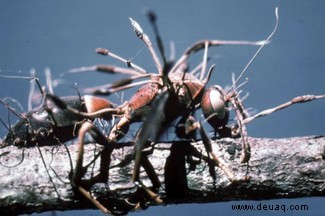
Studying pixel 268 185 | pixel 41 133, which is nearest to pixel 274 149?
pixel 268 185

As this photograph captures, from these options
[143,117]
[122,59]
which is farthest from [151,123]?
[122,59]

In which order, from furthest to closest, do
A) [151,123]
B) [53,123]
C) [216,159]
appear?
[53,123] → [216,159] → [151,123]

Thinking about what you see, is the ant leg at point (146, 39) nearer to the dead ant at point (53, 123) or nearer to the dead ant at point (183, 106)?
the dead ant at point (183, 106)

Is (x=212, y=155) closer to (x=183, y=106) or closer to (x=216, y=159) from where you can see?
(x=216, y=159)

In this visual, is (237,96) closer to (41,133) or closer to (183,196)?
(183,196)

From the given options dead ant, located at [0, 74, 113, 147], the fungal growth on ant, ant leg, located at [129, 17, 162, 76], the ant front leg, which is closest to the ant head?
the fungal growth on ant

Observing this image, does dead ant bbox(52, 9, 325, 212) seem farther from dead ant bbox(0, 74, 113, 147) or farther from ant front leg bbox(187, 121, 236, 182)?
dead ant bbox(0, 74, 113, 147)
